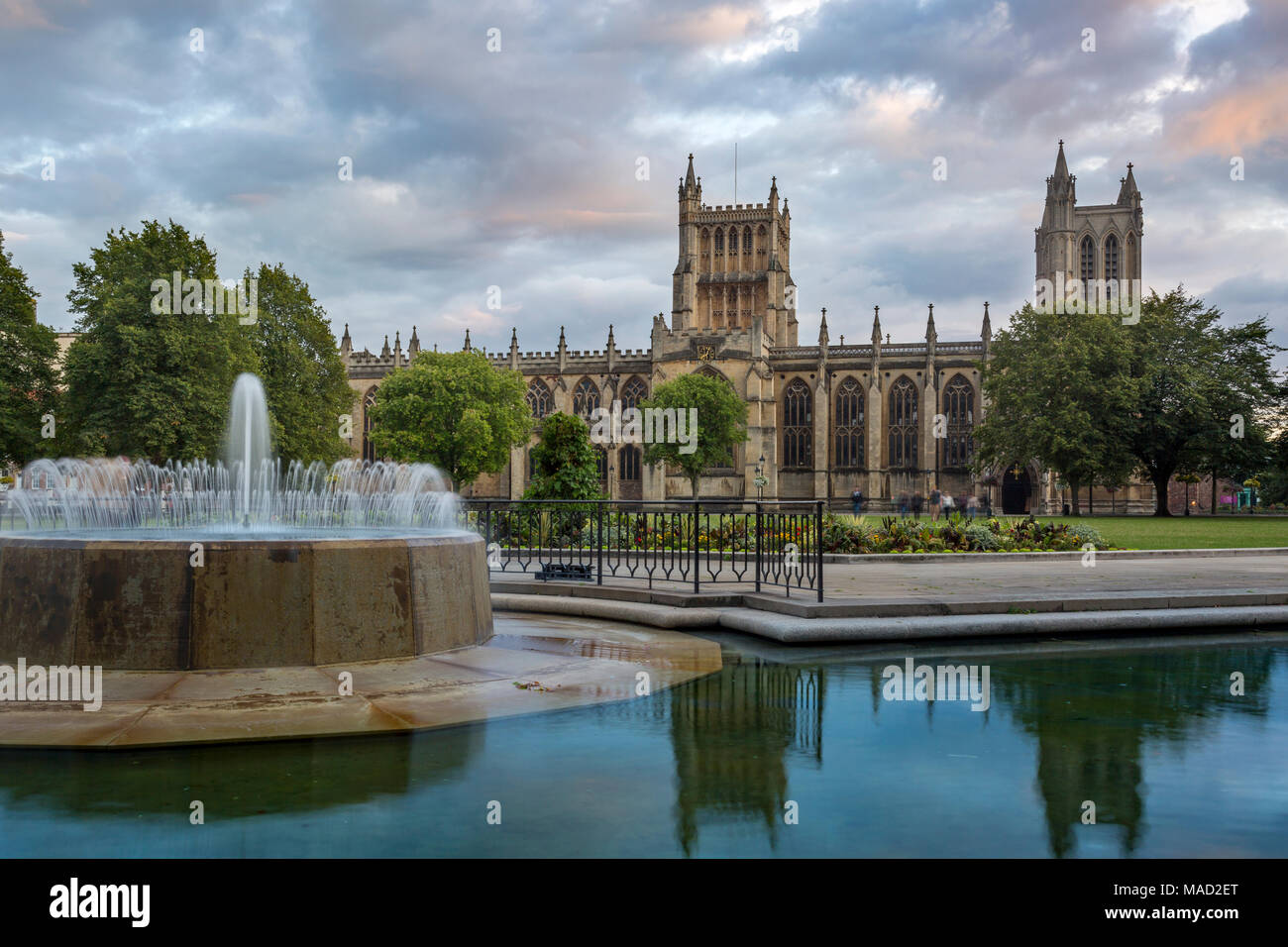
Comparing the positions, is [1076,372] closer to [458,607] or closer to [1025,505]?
[1025,505]

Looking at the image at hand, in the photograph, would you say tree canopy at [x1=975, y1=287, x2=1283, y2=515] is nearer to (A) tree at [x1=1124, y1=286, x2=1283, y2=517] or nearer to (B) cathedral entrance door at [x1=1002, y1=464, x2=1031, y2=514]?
(A) tree at [x1=1124, y1=286, x2=1283, y2=517]

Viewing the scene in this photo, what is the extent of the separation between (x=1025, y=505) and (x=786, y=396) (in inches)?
773

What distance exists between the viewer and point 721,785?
465 cm

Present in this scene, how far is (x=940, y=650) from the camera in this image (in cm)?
875

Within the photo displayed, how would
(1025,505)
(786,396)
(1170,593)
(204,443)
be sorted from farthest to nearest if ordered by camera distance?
(786,396) → (1025,505) → (204,443) → (1170,593)

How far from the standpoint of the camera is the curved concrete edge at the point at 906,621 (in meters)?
8.92

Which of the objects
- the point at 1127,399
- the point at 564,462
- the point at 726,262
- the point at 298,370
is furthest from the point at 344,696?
the point at 726,262

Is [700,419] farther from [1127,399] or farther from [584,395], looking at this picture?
[1127,399]

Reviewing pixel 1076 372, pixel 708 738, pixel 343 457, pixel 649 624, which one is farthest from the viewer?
pixel 343 457

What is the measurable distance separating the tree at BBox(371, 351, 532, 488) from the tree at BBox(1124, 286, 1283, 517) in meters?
32.9

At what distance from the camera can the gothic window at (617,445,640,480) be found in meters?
70.1

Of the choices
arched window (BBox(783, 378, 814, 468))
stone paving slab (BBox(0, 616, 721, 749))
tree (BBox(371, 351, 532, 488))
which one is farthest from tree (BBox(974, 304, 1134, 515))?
stone paving slab (BBox(0, 616, 721, 749))

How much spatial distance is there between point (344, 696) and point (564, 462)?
13862 mm
